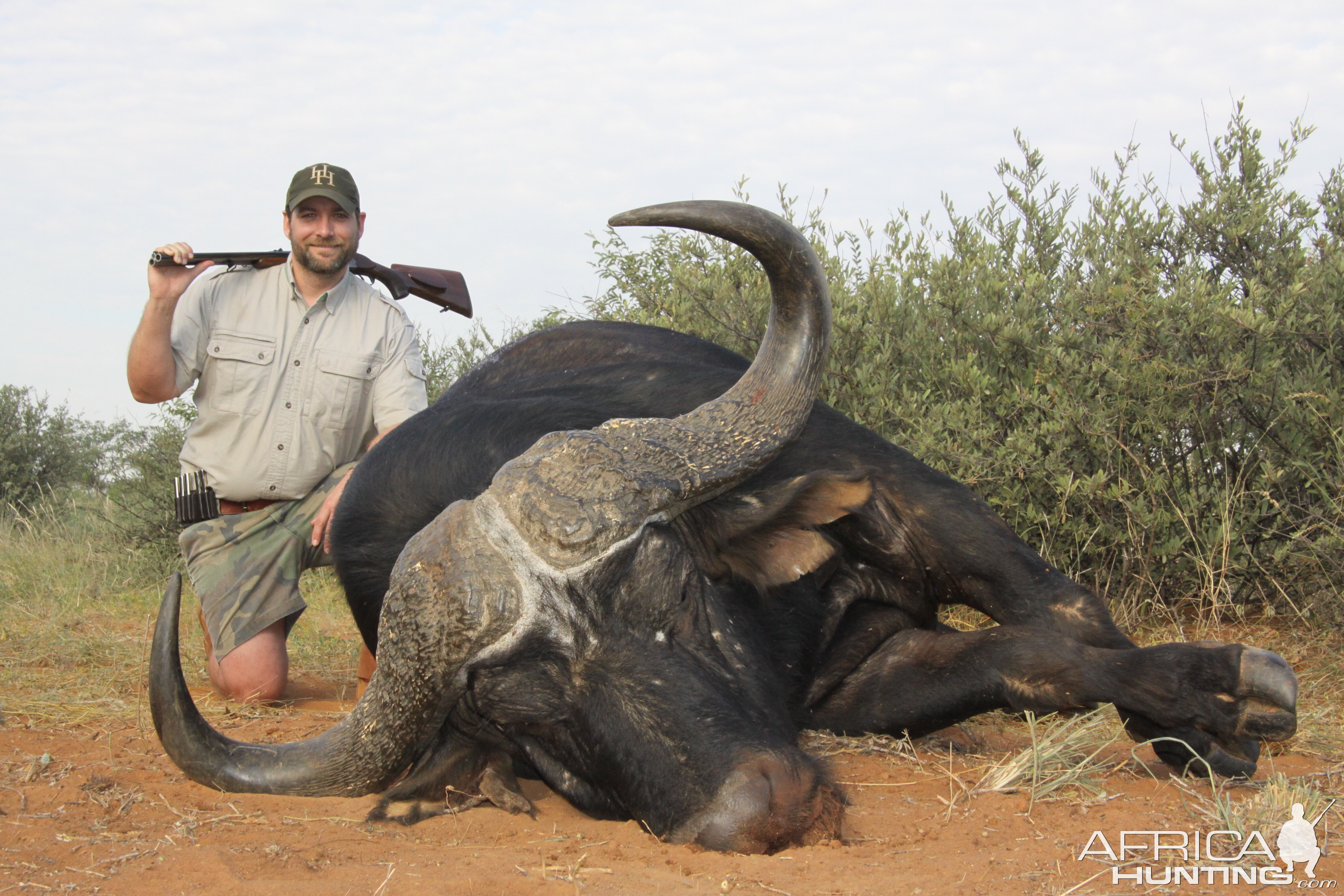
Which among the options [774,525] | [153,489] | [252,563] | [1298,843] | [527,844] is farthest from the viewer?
[153,489]

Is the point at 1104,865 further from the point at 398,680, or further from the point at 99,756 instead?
the point at 99,756

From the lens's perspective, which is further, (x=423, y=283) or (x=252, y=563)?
(x=423, y=283)

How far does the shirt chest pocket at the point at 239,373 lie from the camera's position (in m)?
5.37

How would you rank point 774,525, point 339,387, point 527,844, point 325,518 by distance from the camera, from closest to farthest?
point 527,844 < point 774,525 < point 325,518 < point 339,387

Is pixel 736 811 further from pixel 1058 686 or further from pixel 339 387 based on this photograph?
pixel 339 387

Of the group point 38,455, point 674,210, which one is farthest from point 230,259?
point 38,455

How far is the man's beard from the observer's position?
218 inches

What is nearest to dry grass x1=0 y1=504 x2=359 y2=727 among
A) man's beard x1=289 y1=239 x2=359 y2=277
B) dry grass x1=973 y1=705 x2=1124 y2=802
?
man's beard x1=289 y1=239 x2=359 y2=277

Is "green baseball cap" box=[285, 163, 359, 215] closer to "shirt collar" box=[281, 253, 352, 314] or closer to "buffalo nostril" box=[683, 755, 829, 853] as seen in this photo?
"shirt collar" box=[281, 253, 352, 314]

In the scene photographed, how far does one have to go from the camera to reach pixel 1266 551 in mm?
5137

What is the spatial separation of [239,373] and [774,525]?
3368 mm

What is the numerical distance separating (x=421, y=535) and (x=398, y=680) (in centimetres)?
36

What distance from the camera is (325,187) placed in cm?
552

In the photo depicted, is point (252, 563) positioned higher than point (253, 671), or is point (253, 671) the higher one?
point (252, 563)
